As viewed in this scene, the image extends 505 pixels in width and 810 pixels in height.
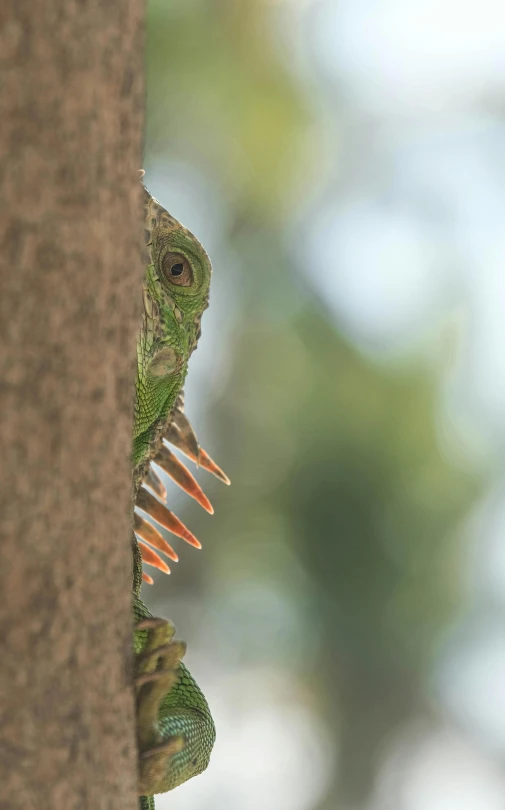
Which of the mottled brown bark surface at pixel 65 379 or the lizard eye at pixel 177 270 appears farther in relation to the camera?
the lizard eye at pixel 177 270

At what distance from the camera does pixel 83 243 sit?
4.64 feet

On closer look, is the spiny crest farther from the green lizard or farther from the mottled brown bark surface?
the mottled brown bark surface

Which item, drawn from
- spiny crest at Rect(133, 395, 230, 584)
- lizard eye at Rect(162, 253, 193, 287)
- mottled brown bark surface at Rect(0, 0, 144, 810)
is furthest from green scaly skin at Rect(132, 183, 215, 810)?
mottled brown bark surface at Rect(0, 0, 144, 810)

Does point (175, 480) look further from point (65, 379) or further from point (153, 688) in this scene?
point (65, 379)

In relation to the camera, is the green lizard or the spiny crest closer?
the green lizard

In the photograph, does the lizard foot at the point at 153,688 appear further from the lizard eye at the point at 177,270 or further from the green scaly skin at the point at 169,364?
the lizard eye at the point at 177,270

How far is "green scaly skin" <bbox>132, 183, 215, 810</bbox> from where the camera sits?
261 centimetres

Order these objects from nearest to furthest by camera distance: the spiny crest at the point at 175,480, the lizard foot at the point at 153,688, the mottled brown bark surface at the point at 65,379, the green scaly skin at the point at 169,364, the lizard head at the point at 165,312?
the mottled brown bark surface at the point at 65,379, the lizard foot at the point at 153,688, the green scaly skin at the point at 169,364, the lizard head at the point at 165,312, the spiny crest at the point at 175,480

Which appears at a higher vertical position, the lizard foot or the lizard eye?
the lizard eye

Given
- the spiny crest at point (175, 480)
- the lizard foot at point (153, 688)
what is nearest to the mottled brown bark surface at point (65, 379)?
the lizard foot at point (153, 688)

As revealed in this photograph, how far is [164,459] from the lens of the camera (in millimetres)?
3646

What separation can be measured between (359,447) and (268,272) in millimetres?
2644

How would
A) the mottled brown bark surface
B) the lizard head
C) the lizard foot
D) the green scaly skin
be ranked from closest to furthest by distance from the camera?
1. the mottled brown bark surface
2. the lizard foot
3. the green scaly skin
4. the lizard head

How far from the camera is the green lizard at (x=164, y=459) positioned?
203 cm
